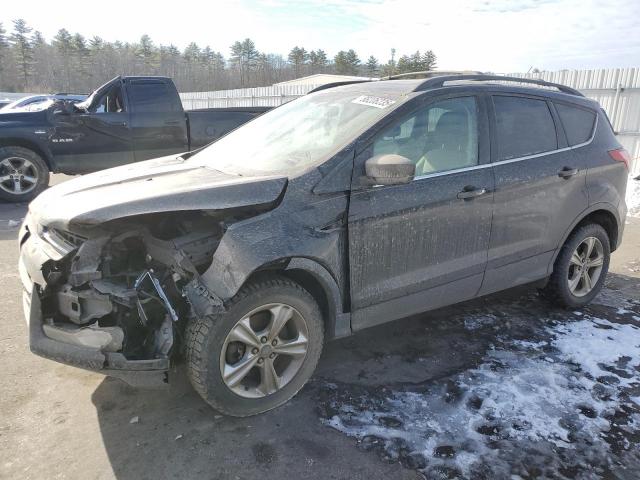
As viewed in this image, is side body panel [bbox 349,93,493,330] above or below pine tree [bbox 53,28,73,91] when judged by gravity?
below

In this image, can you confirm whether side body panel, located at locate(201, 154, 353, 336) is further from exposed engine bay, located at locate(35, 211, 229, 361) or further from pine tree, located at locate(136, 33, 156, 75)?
pine tree, located at locate(136, 33, 156, 75)

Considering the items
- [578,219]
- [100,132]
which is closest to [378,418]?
[578,219]

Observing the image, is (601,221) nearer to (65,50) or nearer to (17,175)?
(17,175)

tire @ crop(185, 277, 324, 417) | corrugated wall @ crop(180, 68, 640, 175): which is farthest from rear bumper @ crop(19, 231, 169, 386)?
corrugated wall @ crop(180, 68, 640, 175)

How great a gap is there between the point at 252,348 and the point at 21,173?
297 inches

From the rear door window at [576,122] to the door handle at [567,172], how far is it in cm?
25

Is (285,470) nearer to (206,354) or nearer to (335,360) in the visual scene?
(206,354)

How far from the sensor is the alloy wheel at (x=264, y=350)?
2627mm

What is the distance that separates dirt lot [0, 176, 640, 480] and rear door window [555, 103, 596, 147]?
1629 millimetres

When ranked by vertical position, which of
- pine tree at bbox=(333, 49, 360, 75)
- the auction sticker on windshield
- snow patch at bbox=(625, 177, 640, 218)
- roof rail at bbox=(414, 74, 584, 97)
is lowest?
snow patch at bbox=(625, 177, 640, 218)

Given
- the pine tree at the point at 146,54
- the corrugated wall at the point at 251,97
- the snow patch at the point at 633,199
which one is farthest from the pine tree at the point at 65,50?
the snow patch at the point at 633,199

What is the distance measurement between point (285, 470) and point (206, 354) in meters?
0.70

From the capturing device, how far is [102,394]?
2963mm

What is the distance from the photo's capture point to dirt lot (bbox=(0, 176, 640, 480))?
2395mm
